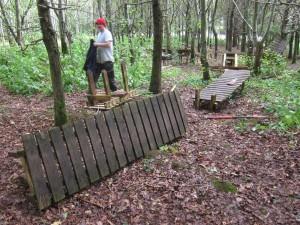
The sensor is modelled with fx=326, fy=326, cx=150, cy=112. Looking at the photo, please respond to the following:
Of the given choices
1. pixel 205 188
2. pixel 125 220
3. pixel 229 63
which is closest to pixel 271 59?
pixel 229 63

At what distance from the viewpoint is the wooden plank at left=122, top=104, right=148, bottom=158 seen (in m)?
6.07

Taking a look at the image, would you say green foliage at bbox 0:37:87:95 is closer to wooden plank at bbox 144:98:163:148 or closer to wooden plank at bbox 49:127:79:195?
wooden plank at bbox 144:98:163:148

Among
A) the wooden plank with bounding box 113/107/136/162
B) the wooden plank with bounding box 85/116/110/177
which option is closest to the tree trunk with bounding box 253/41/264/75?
the wooden plank with bounding box 113/107/136/162

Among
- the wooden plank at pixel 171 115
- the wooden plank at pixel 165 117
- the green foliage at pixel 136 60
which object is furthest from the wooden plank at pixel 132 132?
the green foliage at pixel 136 60

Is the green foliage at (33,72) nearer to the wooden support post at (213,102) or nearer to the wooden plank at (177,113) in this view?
the wooden support post at (213,102)

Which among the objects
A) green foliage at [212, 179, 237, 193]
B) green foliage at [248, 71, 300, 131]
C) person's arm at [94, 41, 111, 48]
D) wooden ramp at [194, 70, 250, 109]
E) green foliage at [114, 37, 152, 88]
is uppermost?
person's arm at [94, 41, 111, 48]

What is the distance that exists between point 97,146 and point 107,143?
24cm

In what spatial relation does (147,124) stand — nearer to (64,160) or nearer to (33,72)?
(64,160)

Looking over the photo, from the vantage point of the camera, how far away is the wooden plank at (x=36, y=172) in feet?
14.7

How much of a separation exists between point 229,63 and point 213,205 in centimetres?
1287

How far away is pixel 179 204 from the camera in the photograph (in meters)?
4.81

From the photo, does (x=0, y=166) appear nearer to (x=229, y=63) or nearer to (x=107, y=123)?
(x=107, y=123)

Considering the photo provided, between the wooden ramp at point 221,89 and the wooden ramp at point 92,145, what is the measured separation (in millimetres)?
2893

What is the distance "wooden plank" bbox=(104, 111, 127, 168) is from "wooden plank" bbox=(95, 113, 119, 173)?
2.9 inches
